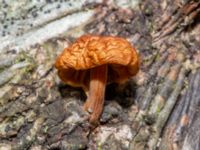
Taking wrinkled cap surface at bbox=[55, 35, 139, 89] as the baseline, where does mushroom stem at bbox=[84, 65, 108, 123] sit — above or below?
below

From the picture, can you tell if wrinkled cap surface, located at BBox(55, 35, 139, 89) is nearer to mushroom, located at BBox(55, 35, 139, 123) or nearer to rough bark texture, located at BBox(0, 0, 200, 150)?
mushroom, located at BBox(55, 35, 139, 123)

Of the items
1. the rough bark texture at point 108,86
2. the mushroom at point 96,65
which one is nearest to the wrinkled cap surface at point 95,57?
the mushroom at point 96,65

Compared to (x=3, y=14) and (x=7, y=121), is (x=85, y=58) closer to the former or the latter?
(x=7, y=121)

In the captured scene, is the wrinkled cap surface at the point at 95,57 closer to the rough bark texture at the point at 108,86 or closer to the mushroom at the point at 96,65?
the mushroom at the point at 96,65

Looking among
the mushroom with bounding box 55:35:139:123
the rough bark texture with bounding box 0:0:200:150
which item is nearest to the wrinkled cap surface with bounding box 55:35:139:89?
the mushroom with bounding box 55:35:139:123

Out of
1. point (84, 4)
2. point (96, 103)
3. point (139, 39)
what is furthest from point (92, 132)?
point (84, 4)

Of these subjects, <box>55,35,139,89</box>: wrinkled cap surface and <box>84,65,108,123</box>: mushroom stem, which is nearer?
<box>55,35,139,89</box>: wrinkled cap surface

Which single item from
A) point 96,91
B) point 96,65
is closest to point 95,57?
point 96,65
